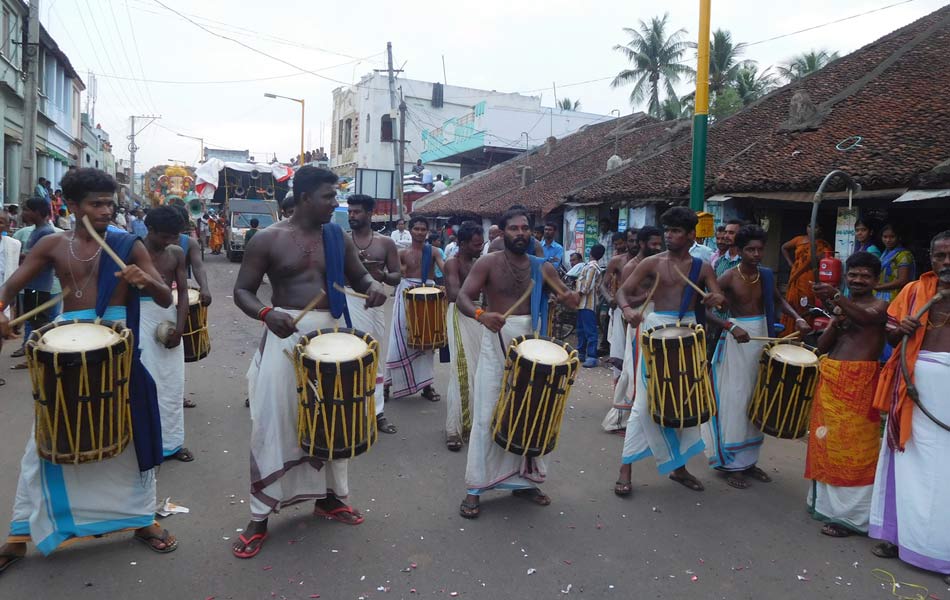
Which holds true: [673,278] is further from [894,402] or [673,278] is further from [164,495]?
[164,495]

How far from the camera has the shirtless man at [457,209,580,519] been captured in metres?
4.34

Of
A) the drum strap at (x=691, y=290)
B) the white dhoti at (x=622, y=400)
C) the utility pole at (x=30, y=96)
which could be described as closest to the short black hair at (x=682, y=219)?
the drum strap at (x=691, y=290)

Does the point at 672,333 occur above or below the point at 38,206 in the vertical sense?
below

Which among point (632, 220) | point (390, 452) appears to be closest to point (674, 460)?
point (390, 452)

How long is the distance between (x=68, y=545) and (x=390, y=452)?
239 centimetres

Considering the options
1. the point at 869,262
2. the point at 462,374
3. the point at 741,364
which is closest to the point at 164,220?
the point at 462,374

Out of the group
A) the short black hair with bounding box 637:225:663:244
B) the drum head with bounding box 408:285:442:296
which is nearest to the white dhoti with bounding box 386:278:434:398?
the drum head with bounding box 408:285:442:296

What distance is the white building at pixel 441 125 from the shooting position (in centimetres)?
3161

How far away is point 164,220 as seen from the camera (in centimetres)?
495

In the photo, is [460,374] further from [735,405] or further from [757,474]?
[757,474]

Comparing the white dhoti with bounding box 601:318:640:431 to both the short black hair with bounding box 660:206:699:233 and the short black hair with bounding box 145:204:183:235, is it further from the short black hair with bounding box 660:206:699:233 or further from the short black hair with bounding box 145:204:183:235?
the short black hair with bounding box 145:204:183:235

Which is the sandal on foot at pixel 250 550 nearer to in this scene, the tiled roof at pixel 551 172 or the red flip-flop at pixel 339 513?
the red flip-flop at pixel 339 513

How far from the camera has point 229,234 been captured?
2519 centimetres

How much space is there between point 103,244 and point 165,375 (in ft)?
6.49
